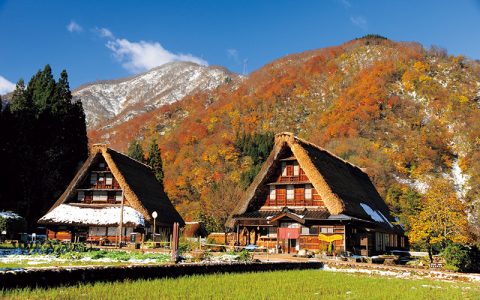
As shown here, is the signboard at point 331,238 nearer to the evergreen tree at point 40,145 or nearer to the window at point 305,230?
the window at point 305,230

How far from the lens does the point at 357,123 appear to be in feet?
277

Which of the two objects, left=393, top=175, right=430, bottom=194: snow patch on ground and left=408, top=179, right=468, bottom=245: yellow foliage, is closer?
left=408, top=179, right=468, bottom=245: yellow foliage

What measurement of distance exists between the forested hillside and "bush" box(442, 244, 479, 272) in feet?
68.9

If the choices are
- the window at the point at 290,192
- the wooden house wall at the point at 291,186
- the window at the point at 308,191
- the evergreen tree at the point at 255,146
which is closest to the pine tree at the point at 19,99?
the wooden house wall at the point at 291,186

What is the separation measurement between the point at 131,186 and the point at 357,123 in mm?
57091

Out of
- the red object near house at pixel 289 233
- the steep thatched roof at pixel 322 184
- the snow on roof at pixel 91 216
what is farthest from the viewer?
the snow on roof at pixel 91 216

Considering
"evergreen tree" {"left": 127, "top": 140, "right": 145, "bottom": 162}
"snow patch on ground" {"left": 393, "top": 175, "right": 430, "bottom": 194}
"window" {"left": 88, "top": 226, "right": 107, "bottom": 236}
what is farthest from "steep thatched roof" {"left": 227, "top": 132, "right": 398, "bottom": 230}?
"snow patch on ground" {"left": 393, "top": 175, "right": 430, "bottom": 194}

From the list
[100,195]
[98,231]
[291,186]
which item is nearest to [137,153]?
[100,195]

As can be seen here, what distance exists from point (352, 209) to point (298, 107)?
73408 millimetres

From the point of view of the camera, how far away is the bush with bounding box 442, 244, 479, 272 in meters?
20.5

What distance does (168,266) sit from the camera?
13.3m

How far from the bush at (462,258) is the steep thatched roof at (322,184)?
7.99 metres

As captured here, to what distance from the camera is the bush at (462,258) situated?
2055cm

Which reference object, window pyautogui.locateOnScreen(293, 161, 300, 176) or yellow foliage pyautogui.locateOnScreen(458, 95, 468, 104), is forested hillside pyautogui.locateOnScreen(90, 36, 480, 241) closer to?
yellow foliage pyautogui.locateOnScreen(458, 95, 468, 104)
